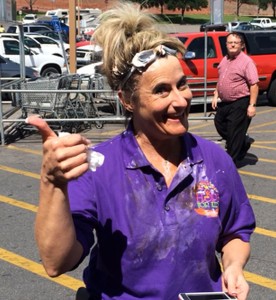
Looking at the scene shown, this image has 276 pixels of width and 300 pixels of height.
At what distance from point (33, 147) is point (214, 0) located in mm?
7028

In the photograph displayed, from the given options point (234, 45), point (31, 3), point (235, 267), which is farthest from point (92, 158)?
point (31, 3)

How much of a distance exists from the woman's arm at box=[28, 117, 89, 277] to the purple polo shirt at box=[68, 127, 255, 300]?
0.12m

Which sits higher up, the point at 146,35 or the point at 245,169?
the point at 146,35

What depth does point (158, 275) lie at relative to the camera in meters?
1.98

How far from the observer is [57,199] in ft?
5.57

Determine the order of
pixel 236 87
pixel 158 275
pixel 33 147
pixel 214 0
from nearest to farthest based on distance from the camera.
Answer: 1. pixel 158 275
2. pixel 236 87
3. pixel 33 147
4. pixel 214 0

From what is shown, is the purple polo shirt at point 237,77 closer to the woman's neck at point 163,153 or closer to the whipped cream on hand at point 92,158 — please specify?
the woman's neck at point 163,153

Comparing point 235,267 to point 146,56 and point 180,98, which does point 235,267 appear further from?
point 146,56

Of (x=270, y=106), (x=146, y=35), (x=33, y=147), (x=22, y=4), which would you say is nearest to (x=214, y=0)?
(x=270, y=106)

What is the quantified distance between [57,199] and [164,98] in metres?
0.57

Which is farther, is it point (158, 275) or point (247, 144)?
point (247, 144)

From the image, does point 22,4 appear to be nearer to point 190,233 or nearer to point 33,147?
point 33,147

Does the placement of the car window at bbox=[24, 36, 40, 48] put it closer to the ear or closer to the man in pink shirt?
the man in pink shirt

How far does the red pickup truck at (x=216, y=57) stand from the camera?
44.8 feet
